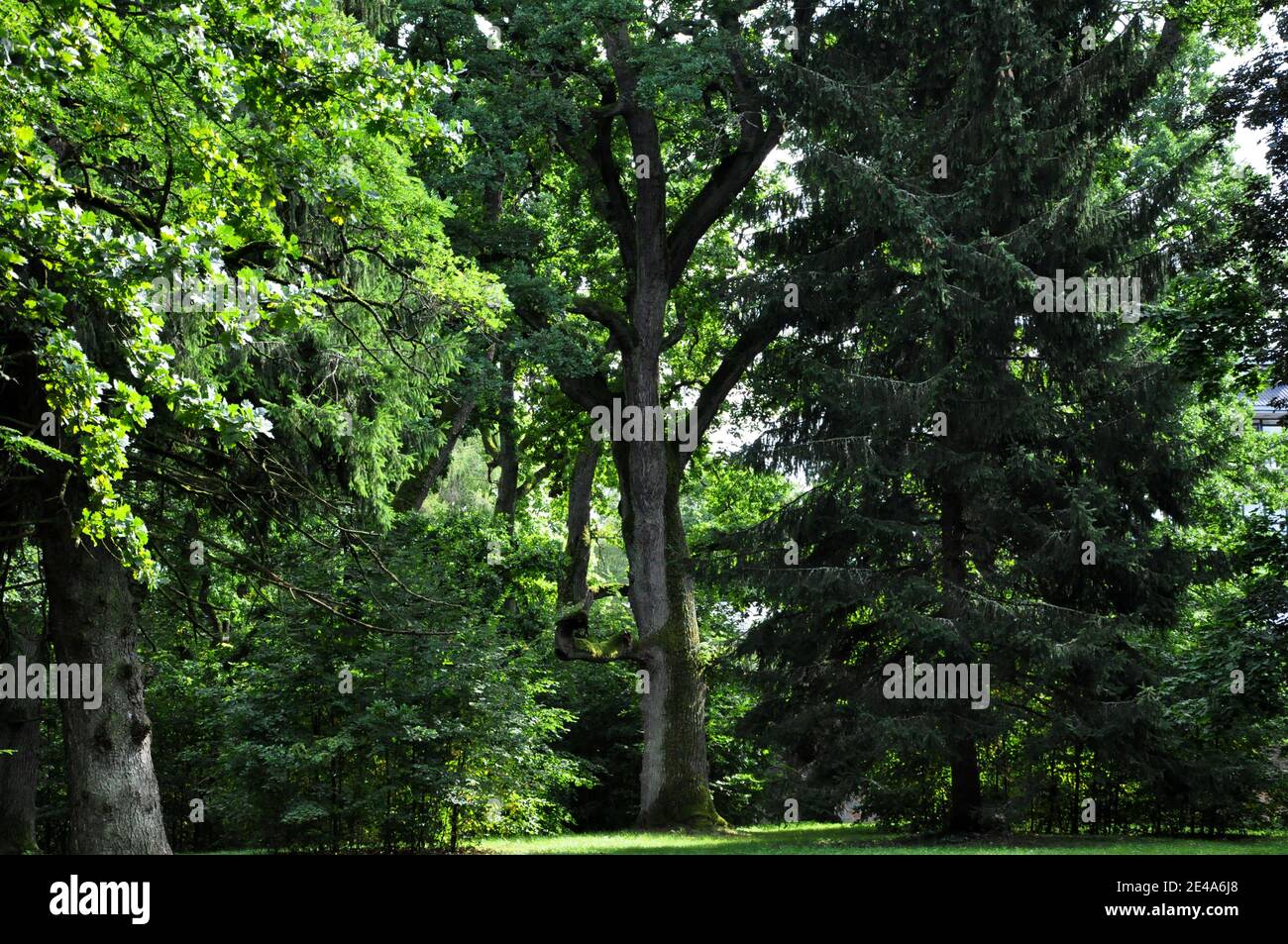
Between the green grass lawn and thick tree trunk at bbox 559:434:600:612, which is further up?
thick tree trunk at bbox 559:434:600:612

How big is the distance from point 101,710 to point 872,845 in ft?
28.5

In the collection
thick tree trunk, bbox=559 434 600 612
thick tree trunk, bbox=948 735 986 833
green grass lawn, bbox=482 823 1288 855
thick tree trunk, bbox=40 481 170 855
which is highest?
thick tree trunk, bbox=559 434 600 612

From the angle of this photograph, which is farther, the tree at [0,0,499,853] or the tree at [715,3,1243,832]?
the tree at [715,3,1243,832]

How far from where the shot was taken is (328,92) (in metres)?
7.31

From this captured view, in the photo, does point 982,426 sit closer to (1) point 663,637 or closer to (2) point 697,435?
(2) point 697,435

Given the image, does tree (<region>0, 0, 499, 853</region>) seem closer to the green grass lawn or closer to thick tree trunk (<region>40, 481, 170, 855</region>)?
thick tree trunk (<region>40, 481, 170, 855</region>)

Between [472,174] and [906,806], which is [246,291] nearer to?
[472,174]

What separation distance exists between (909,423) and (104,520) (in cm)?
1041

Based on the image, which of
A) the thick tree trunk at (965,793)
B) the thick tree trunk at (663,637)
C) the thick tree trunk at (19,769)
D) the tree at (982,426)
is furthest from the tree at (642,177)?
the thick tree trunk at (19,769)

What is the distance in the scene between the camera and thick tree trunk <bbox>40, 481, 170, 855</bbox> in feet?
33.4

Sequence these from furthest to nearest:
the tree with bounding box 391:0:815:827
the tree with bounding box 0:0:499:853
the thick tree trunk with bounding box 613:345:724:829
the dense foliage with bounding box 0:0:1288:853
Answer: the thick tree trunk with bounding box 613:345:724:829, the tree with bounding box 391:0:815:827, the dense foliage with bounding box 0:0:1288:853, the tree with bounding box 0:0:499:853

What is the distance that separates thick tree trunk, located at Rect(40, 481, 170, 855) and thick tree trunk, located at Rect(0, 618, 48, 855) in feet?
21.2

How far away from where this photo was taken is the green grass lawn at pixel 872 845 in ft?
42.3

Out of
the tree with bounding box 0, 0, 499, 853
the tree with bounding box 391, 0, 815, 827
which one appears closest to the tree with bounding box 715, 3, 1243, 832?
the tree with bounding box 391, 0, 815, 827
